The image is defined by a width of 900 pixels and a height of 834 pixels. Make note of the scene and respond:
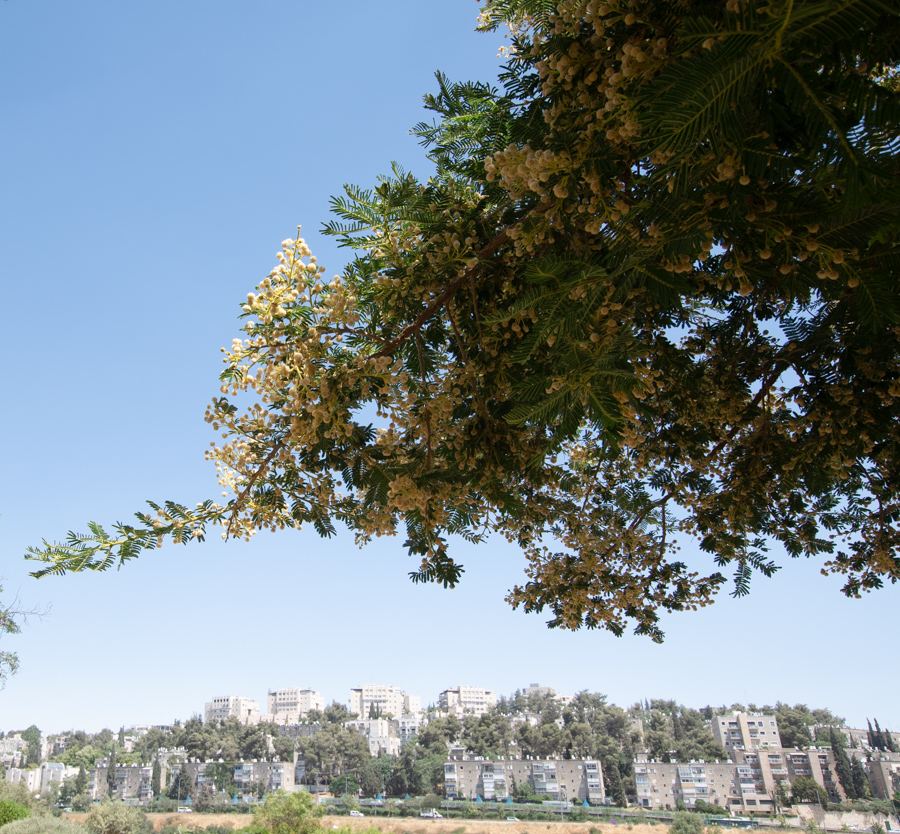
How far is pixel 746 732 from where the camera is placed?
5044cm

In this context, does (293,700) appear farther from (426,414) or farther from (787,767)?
(426,414)

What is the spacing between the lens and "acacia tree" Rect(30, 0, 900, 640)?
1.11 metres

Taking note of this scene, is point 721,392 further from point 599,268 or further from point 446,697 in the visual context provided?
point 446,697

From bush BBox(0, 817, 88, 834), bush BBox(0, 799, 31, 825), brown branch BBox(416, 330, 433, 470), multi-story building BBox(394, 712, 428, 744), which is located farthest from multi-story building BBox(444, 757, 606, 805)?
brown branch BBox(416, 330, 433, 470)

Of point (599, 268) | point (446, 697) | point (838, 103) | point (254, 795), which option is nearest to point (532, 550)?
point (599, 268)


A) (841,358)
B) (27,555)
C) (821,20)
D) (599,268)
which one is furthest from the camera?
(841,358)

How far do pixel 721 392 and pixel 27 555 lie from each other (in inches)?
132

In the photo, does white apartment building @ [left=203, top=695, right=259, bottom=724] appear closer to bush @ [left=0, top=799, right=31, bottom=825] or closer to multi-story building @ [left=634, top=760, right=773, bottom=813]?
multi-story building @ [left=634, top=760, right=773, bottom=813]

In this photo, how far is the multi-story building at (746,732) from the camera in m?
48.9

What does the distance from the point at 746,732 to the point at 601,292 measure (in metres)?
60.6

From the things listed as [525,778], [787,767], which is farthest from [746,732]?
[525,778]

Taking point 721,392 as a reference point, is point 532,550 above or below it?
below

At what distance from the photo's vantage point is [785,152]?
1396mm

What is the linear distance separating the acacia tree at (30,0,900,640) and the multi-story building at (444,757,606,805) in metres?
48.3
